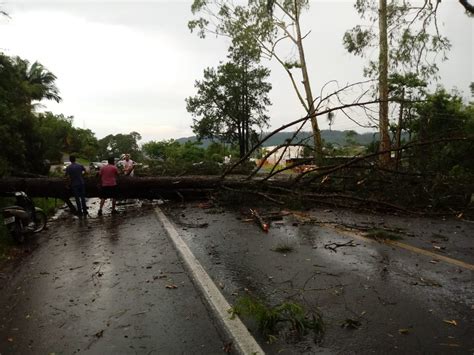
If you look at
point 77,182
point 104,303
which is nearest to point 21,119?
point 77,182

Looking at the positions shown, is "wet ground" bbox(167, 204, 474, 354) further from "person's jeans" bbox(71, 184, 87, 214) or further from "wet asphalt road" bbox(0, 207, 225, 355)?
"person's jeans" bbox(71, 184, 87, 214)

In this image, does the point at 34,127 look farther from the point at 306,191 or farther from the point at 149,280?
the point at 149,280

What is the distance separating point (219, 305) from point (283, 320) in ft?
2.85

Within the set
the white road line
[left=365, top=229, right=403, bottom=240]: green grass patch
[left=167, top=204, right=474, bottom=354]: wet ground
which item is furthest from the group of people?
[left=365, top=229, right=403, bottom=240]: green grass patch

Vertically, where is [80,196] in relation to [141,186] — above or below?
below

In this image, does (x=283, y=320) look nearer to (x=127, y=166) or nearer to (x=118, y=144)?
(x=127, y=166)

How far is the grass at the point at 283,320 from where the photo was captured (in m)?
3.72

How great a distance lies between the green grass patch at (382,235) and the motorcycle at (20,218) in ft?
23.8

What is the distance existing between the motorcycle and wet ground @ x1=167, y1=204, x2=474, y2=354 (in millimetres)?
3423

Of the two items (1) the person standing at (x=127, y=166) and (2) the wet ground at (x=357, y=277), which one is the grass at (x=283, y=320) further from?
(1) the person standing at (x=127, y=166)

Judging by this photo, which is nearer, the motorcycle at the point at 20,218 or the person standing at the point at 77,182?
the motorcycle at the point at 20,218

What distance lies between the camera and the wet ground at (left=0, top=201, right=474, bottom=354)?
12.0 ft

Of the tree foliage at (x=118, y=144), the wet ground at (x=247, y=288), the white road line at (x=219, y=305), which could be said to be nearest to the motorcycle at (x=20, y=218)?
the wet ground at (x=247, y=288)

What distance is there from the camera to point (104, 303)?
188 inches
